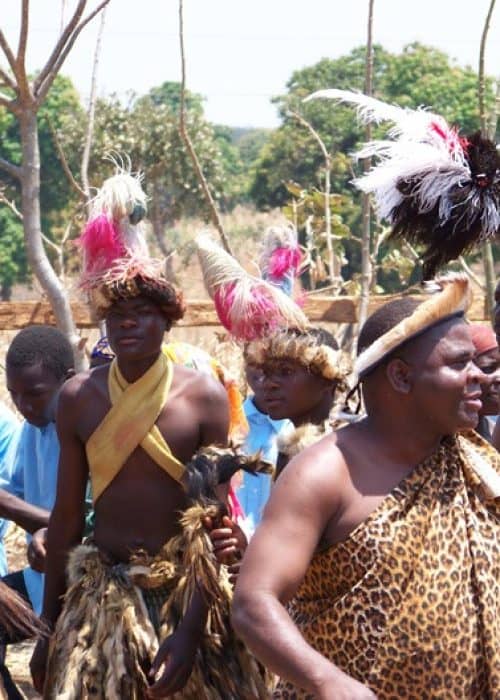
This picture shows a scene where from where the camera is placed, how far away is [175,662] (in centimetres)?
415

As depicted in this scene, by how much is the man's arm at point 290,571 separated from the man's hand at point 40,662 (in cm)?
187

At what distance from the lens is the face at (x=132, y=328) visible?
4445 millimetres

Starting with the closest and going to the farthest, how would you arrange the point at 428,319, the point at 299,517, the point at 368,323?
1. the point at 299,517
2. the point at 428,319
3. the point at 368,323

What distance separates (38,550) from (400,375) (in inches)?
83.0

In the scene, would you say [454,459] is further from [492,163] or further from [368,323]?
[492,163]

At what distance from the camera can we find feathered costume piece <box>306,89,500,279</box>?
3.42 metres

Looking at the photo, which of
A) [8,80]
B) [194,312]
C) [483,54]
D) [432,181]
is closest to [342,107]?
[194,312]

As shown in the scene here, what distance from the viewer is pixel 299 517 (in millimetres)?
2932

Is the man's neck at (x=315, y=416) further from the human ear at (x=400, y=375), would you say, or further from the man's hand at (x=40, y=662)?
the human ear at (x=400, y=375)

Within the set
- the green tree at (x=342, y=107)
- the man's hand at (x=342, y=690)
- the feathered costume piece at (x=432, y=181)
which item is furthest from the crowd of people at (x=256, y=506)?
the green tree at (x=342, y=107)

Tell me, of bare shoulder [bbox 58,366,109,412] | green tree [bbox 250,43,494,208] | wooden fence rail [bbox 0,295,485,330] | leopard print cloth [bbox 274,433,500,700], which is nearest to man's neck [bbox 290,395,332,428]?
bare shoulder [bbox 58,366,109,412]

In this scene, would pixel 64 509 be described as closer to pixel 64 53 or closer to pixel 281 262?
pixel 281 262

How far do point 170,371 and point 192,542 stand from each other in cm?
62

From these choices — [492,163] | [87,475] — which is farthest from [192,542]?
[492,163]
